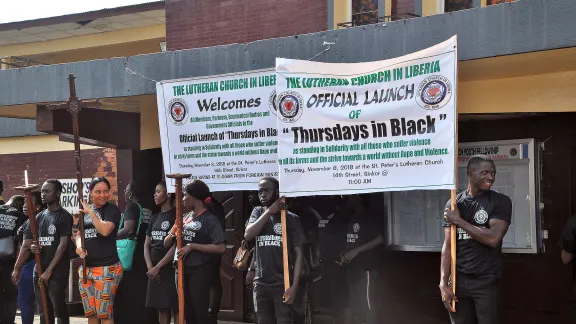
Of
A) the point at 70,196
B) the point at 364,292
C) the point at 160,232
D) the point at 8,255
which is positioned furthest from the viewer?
the point at 70,196

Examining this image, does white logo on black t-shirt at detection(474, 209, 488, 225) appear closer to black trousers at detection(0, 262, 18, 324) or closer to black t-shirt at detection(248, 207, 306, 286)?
black t-shirt at detection(248, 207, 306, 286)

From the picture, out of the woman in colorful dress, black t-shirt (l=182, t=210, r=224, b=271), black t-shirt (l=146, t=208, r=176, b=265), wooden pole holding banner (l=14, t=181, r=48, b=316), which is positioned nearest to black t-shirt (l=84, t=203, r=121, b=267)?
the woman in colorful dress

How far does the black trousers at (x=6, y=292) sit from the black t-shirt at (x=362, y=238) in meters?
4.35

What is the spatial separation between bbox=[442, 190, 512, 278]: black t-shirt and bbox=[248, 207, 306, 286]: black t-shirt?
1632 mm

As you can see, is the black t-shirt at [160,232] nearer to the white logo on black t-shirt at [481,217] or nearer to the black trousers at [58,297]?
the black trousers at [58,297]

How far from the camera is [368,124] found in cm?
768

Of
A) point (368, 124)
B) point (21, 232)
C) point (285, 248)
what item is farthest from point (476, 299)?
point (21, 232)

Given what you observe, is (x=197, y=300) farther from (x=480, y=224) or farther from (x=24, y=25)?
(x=24, y=25)

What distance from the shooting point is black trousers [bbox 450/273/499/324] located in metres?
6.54

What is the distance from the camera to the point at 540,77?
8.34 metres

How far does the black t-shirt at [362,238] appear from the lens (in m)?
9.30

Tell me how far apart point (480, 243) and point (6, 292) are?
6.44 meters

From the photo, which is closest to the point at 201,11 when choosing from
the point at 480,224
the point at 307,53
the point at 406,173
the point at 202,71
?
the point at 202,71

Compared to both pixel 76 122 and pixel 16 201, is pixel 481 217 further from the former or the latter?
pixel 16 201
